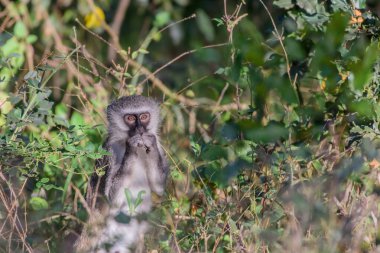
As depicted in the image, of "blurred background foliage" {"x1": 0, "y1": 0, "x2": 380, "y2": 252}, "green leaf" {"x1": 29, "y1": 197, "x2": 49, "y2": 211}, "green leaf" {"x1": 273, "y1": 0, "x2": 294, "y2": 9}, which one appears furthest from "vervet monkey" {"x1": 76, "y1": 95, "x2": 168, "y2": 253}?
"green leaf" {"x1": 273, "y1": 0, "x2": 294, "y2": 9}

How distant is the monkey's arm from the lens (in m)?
6.18

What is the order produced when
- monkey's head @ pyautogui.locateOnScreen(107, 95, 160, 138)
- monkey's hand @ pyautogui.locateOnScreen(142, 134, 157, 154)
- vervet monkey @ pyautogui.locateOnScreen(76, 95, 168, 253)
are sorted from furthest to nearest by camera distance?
monkey's head @ pyautogui.locateOnScreen(107, 95, 160, 138) → monkey's hand @ pyautogui.locateOnScreen(142, 134, 157, 154) → vervet monkey @ pyautogui.locateOnScreen(76, 95, 168, 253)

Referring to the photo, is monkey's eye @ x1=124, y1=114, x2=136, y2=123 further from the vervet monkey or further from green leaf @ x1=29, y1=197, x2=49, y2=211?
green leaf @ x1=29, y1=197, x2=49, y2=211

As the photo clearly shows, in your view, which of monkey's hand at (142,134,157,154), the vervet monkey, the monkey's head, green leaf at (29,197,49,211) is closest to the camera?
green leaf at (29,197,49,211)

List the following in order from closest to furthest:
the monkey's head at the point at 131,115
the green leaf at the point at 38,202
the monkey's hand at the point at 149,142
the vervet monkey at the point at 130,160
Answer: the green leaf at the point at 38,202
the vervet monkey at the point at 130,160
the monkey's hand at the point at 149,142
the monkey's head at the point at 131,115

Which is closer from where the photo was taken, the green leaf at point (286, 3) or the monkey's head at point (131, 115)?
the green leaf at point (286, 3)

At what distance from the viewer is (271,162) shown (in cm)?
516

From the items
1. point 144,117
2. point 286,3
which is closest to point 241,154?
point 144,117

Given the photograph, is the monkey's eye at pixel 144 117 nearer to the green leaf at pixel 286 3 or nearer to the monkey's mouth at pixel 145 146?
the monkey's mouth at pixel 145 146

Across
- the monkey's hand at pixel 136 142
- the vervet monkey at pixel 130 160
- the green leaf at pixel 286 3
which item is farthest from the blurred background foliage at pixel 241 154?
the monkey's hand at pixel 136 142

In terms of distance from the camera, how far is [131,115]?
6492 millimetres

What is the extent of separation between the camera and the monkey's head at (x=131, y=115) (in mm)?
6473

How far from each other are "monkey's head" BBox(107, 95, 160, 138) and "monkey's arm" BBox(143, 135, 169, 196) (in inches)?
7.3

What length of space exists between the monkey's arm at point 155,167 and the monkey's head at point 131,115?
19cm
